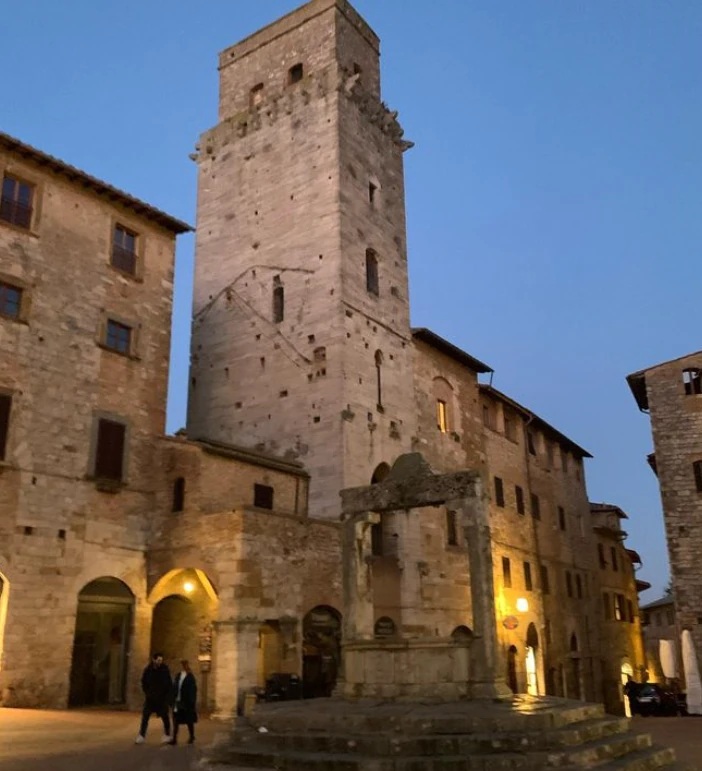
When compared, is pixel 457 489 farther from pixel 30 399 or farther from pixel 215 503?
pixel 30 399

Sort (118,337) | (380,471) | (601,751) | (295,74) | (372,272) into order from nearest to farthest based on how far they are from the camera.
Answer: (601,751) → (118,337) → (380,471) → (372,272) → (295,74)

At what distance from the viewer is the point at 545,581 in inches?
1276

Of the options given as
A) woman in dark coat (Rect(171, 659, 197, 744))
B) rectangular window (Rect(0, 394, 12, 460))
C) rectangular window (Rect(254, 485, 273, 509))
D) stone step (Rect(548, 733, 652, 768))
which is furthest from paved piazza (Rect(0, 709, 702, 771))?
rectangular window (Rect(254, 485, 273, 509))

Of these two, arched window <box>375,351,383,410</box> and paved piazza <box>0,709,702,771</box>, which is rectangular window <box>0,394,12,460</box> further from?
arched window <box>375,351,383,410</box>

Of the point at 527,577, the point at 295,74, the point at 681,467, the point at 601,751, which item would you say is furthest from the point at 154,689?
the point at 295,74

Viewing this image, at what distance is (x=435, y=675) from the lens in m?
11.9

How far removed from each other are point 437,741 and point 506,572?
2115 cm

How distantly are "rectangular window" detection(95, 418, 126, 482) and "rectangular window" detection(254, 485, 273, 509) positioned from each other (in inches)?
144

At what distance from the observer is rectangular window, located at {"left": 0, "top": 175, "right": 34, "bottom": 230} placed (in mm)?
18641

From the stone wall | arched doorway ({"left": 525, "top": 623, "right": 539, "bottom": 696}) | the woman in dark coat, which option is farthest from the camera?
arched doorway ({"left": 525, "top": 623, "right": 539, "bottom": 696})

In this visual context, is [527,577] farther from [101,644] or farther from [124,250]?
[124,250]

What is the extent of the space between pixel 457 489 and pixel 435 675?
2987 millimetres

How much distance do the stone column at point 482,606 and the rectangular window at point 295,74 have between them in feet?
70.3

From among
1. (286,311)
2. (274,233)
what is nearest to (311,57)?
(274,233)
